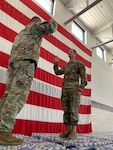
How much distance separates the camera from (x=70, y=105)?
1.91 meters

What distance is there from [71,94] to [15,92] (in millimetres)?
860

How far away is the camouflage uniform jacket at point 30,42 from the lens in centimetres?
131

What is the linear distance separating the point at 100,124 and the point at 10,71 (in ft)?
11.8

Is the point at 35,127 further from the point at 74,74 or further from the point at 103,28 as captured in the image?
the point at 103,28

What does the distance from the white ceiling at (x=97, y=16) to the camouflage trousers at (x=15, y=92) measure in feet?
9.16

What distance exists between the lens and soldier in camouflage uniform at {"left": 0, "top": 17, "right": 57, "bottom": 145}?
111 centimetres

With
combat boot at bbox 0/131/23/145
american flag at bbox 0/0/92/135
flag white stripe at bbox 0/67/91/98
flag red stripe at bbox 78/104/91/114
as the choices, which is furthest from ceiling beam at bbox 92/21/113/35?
combat boot at bbox 0/131/23/145

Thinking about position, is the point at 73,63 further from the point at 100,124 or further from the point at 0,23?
the point at 100,124

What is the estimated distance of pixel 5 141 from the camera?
1.06 m

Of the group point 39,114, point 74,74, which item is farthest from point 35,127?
point 74,74

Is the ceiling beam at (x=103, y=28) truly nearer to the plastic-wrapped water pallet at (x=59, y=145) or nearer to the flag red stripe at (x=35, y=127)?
the flag red stripe at (x=35, y=127)

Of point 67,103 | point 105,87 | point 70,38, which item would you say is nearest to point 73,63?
point 67,103

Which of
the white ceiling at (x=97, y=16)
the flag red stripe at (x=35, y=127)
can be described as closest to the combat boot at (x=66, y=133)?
the flag red stripe at (x=35, y=127)

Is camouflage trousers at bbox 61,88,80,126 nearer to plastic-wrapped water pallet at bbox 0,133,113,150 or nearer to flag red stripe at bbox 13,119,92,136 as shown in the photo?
plastic-wrapped water pallet at bbox 0,133,113,150
